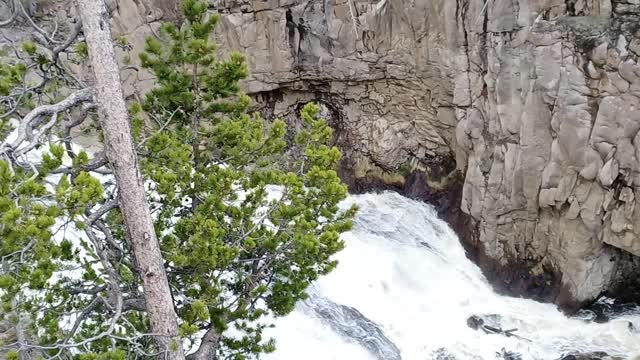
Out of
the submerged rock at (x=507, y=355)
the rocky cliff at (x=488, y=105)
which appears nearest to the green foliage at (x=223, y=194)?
the rocky cliff at (x=488, y=105)

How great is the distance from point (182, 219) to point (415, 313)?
7.26m

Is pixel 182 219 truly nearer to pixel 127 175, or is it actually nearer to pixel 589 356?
pixel 127 175

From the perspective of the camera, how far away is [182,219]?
587 centimetres

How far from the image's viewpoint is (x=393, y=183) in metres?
15.6

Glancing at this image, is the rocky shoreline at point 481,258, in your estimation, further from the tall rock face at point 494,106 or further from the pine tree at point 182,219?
the pine tree at point 182,219

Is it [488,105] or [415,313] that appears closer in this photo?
[415,313]

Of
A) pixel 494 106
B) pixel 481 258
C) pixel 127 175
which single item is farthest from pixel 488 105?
pixel 127 175

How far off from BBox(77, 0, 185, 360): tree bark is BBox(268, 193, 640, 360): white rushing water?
4.11 meters

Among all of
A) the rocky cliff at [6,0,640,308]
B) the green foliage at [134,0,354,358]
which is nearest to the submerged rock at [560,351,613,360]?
the rocky cliff at [6,0,640,308]

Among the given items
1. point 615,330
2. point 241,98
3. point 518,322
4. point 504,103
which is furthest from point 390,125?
point 241,98

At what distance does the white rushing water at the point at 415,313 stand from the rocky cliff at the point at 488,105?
615mm

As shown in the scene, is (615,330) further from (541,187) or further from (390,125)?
(390,125)

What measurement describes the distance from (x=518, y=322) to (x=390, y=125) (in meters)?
6.07

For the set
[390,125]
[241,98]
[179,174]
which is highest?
[241,98]
